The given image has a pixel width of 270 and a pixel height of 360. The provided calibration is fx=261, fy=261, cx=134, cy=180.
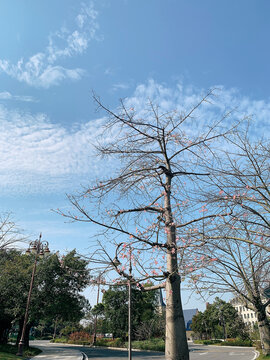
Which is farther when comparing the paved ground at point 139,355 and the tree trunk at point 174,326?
the paved ground at point 139,355

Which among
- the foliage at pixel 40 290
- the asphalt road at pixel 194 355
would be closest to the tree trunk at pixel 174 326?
the foliage at pixel 40 290

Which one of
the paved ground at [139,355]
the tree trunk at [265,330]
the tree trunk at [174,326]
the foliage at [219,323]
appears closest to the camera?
the tree trunk at [174,326]

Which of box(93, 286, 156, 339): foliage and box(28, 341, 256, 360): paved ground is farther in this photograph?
box(93, 286, 156, 339): foliage

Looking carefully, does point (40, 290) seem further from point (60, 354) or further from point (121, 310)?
point (121, 310)

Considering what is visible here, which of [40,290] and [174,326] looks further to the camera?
[40,290]

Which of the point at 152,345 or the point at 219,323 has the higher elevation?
the point at 219,323

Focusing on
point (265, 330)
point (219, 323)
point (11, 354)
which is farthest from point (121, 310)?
point (265, 330)

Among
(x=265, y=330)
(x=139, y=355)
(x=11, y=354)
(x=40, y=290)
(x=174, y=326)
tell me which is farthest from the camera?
(x=40, y=290)

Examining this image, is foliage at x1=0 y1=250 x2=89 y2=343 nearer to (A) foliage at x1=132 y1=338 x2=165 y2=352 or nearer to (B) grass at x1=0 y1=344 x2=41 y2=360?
(B) grass at x1=0 y1=344 x2=41 y2=360

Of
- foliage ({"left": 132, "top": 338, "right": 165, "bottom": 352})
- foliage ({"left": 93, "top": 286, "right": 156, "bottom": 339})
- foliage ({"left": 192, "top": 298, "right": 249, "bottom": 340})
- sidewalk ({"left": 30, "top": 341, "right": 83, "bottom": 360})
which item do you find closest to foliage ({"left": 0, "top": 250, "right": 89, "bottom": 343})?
sidewalk ({"left": 30, "top": 341, "right": 83, "bottom": 360})

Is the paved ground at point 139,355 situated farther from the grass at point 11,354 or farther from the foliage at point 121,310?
the foliage at point 121,310

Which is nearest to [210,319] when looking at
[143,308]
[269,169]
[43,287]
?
[143,308]

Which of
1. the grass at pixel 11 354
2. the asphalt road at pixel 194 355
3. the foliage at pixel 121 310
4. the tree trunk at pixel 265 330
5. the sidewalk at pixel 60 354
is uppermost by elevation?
the foliage at pixel 121 310

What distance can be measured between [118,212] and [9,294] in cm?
1993
